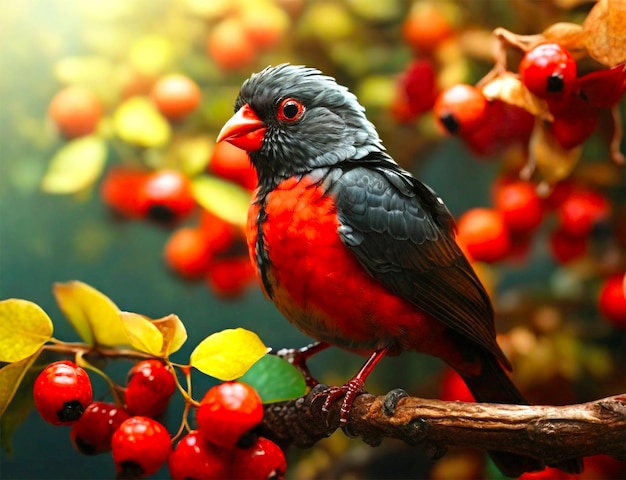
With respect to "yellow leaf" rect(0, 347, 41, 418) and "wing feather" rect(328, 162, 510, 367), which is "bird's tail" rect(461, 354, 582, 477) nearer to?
"wing feather" rect(328, 162, 510, 367)

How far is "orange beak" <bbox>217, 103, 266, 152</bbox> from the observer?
82cm

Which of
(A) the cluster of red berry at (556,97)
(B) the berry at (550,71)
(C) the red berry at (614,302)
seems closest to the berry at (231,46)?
(A) the cluster of red berry at (556,97)

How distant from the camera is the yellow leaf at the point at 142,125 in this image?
1.10 meters

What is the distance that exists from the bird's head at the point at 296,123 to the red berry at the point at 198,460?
32 cm

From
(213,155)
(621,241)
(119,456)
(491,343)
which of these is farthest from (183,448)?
(621,241)

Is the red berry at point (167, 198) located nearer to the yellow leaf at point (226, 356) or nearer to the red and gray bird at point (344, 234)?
the red and gray bird at point (344, 234)

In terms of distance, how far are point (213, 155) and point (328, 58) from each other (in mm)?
283

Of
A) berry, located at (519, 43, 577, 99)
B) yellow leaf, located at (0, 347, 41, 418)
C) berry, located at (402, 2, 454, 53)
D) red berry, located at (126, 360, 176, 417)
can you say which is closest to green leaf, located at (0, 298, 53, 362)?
yellow leaf, located at (0, 347, 41, 418)

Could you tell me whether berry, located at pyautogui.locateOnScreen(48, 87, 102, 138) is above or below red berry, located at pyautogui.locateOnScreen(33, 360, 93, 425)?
above

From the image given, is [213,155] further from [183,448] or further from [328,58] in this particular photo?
[183,448]

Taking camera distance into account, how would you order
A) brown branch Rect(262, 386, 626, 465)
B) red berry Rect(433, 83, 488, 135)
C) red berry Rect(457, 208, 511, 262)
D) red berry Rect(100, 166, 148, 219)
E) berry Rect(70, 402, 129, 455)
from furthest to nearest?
red berry Rect(100, 166, 148, 219)
red berry Rect(457, 208, 511, 262)
red berry Rect(433, 83, 488, 135)
berry Rect(70, 402, 129, 455)
brown branch Rect(262, 386, 626, 465)

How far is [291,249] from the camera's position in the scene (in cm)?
82

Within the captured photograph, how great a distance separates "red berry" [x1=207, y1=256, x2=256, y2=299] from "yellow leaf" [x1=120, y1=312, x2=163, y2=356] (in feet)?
1.13

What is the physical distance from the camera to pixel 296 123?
0.84 meters
